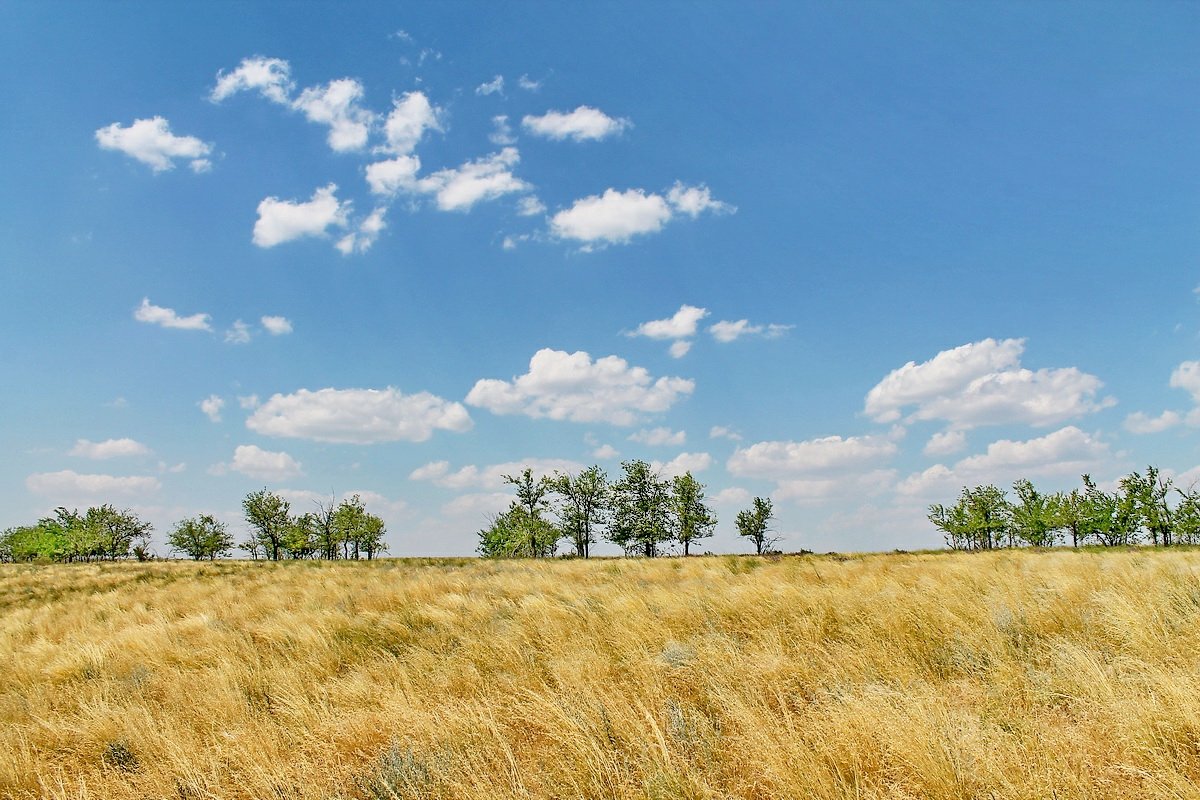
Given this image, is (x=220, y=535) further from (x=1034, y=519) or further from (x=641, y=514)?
(x=1034, y=519)

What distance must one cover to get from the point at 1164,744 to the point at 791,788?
6.99ft

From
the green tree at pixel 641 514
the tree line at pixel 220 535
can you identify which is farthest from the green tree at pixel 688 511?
the tree line at pixel 220 535

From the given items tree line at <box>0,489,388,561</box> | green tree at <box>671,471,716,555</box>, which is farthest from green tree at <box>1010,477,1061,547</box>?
tree line at <box>0,489,388,561</box>

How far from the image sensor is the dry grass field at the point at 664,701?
127 inches

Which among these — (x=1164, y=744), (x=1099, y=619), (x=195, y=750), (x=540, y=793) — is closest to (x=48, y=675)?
(x=195, y=750)

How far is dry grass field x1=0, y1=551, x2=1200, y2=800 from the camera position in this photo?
10.6 ft

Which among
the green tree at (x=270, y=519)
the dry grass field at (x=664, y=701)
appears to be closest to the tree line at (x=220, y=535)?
the green tree at (x=270, y=519)

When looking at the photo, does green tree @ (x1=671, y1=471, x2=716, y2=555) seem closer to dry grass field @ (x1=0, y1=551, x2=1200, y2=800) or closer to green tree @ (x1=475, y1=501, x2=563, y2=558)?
green tree @ (x1=475, y1=501, x2=563, y2=558)

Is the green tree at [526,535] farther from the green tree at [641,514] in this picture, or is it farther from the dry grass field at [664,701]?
the dry grass field at [664,701]

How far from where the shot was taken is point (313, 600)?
12586 millimetres

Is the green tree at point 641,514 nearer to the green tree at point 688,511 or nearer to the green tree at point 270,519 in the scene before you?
the green tree at point 688,511

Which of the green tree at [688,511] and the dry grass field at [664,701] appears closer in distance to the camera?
the dry grass field at [664,701]

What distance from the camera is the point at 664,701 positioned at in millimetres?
4555

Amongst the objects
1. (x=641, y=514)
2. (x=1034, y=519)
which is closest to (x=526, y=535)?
(x=641, y=514)
